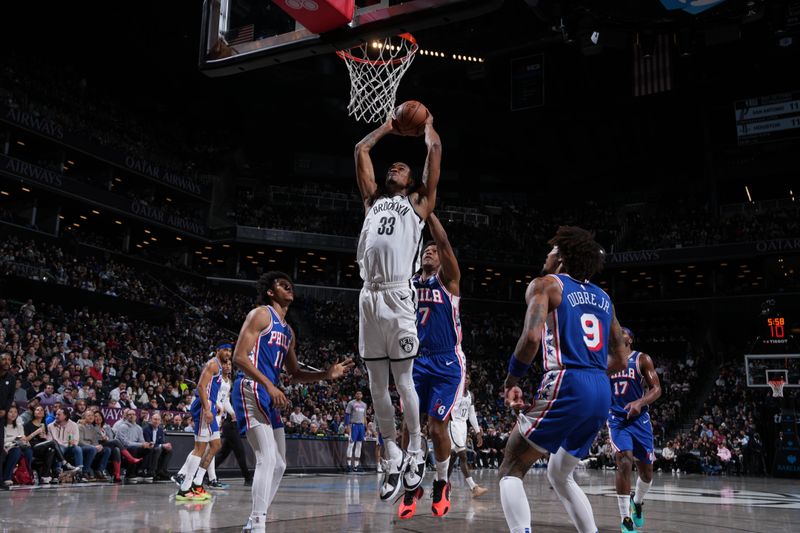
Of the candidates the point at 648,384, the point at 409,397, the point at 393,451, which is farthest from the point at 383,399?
the point at 648,384

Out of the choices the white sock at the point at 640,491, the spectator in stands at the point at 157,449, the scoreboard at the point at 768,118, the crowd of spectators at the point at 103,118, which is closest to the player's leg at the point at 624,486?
the white sock at the point at 640,491

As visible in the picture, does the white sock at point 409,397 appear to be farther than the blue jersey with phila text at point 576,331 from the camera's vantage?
Yes

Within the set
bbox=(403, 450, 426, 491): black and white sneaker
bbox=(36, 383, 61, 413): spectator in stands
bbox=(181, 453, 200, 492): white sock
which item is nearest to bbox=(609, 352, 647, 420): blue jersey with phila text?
bbox=(403, 450, 426, 491): black and white sneaker

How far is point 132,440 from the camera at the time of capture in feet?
44.2

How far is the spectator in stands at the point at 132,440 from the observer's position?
13.4 m

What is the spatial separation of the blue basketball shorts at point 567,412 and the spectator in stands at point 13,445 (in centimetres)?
966

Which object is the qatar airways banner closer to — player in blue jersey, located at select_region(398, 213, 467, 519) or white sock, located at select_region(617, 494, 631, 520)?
player in blue jersey, located at select_region(398, 213, 467, 519)

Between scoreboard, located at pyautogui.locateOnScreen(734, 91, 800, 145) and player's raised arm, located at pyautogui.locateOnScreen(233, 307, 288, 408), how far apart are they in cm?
3105

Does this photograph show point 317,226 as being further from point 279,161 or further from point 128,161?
point 128,161

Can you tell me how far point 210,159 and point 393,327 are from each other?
126 feet

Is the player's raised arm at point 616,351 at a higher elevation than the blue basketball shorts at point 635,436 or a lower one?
higher

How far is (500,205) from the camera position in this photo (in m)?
45.4

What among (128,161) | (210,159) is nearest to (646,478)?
(128,161)

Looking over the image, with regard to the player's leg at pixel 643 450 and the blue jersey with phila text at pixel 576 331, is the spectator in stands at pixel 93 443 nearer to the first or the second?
the player's leg at pixel 643 450
